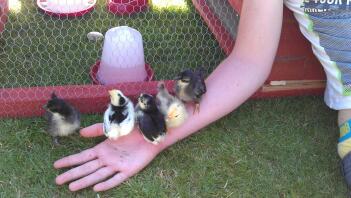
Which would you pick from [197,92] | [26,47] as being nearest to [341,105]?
[197,92]

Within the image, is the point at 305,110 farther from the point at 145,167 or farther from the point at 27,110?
the point at 27,110

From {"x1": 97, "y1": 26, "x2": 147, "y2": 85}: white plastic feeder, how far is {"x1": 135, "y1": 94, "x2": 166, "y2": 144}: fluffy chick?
333 millimetres

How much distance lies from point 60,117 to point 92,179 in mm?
229

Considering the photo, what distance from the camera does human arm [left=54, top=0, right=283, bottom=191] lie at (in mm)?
1401

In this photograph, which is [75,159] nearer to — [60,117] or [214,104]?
[60,117]

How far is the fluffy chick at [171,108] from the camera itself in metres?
1.46

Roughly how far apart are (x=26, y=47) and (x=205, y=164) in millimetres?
852

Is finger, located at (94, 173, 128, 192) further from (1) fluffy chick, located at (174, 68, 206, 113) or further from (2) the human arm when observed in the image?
(1) fluffy chick, located at (174, 68, 206, 113)

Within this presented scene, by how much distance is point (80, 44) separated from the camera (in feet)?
6.39

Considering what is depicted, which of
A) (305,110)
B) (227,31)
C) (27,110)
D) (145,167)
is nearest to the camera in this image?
(145,167)

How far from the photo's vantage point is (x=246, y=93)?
154 cm

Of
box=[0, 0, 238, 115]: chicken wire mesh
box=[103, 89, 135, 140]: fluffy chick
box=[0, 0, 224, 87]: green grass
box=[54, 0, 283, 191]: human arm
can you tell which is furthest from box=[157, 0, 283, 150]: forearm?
box=[0, 0, 224, 87]: green grass

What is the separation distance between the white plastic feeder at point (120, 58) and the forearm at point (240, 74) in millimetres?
320

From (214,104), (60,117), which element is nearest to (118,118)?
(60,117)
